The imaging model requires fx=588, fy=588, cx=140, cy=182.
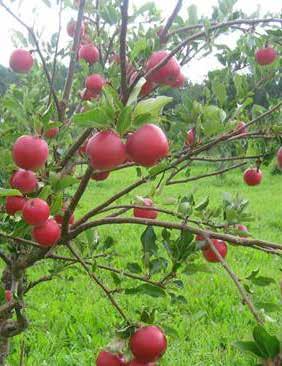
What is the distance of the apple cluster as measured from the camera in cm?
97

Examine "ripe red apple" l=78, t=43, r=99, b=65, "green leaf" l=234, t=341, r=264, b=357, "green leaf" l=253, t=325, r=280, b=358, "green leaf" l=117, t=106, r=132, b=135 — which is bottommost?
"green leaf" l=234, t=341, r=264, b=357

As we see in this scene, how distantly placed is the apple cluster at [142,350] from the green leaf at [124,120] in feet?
1.21

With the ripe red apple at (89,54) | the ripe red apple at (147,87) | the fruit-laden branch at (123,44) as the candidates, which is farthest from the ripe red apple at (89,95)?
the fruit-laden branch at (123,44)

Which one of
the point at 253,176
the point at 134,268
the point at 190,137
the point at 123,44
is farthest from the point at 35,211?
the point at 253,176

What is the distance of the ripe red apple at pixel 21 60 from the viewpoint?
164 centimetres

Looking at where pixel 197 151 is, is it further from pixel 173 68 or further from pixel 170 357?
pixel 170 357

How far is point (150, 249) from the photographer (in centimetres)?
123

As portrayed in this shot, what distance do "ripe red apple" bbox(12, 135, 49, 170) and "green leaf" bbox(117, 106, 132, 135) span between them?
9.8 inches

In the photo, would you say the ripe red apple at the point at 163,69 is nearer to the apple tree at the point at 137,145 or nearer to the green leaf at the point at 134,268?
the apple tree at the point at 137,145

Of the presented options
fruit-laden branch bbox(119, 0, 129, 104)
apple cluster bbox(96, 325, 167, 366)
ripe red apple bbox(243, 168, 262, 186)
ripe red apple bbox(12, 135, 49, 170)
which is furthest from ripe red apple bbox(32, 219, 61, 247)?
ripe red apple bbox(243, 168, 262, 186)

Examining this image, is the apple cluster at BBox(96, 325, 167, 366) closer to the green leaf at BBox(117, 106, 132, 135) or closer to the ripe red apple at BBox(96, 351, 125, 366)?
the ripe red apple at BBox(96, 351, 125, 366)

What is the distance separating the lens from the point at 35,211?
1.10 metres

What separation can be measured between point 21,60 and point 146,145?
0.94 m

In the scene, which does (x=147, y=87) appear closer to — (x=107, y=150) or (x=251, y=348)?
(x=107, y=150)
